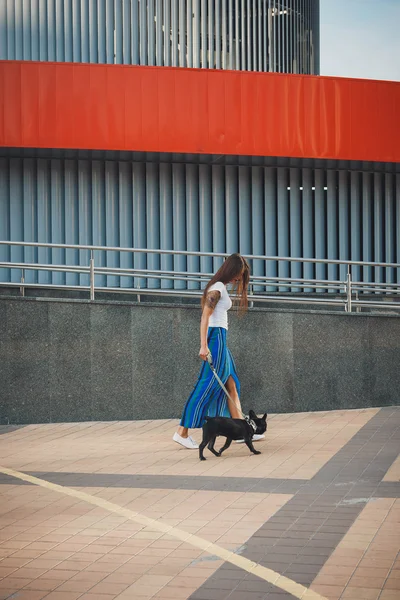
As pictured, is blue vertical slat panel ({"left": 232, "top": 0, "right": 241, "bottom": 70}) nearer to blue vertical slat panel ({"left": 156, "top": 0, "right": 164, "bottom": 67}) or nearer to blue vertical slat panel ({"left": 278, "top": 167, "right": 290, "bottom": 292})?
blue vertical slat panel ({"left": 156, "top": 0, "right": 164, "bottom": 67})

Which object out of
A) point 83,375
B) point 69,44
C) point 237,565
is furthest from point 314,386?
point 69,44

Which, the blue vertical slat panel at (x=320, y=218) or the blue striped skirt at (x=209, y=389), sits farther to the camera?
the blue vertical slat panel at (x=320, y=218)

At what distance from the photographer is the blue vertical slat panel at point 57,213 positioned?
52.0 ft

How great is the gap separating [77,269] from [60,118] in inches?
133

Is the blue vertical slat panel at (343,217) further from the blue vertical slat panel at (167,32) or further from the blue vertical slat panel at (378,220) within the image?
the blue vertical slat panel at (167,32)

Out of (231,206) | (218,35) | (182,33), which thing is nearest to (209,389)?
(231,206)

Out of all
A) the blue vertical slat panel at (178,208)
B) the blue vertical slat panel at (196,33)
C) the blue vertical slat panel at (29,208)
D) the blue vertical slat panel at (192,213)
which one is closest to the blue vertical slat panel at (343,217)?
the blue vertical slat panel at (192,213)

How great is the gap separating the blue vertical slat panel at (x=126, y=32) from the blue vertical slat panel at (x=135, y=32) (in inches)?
2.8

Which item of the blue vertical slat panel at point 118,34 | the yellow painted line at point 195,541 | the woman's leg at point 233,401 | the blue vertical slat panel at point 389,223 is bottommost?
the yellow painted line at point 195,541

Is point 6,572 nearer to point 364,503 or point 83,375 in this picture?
point 364,503

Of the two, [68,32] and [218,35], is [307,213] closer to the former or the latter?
[68,32]

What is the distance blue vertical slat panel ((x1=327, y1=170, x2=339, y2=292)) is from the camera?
54.5ft

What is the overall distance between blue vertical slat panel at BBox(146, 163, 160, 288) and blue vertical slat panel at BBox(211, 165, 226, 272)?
3.15 ft

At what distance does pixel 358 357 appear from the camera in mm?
12922
